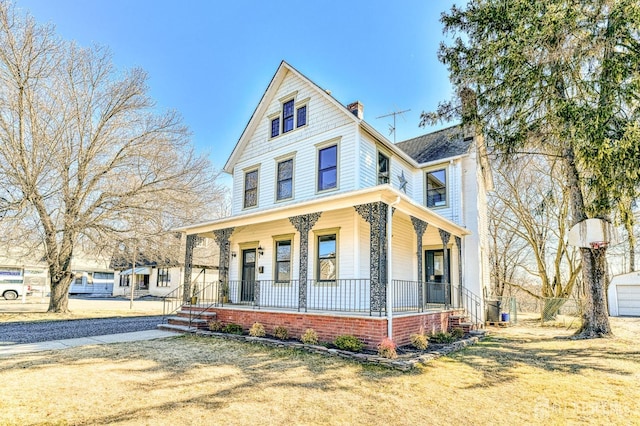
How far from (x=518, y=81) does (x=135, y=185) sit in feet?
48.5

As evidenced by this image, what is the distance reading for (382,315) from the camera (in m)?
8.45

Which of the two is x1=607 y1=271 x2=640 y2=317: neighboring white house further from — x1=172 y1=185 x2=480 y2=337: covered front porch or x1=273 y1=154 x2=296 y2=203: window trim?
x1=273 y1=154 x2=296 y2=203: window trim

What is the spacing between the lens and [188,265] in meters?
12.9

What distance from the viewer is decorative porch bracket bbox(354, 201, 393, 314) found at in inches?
337

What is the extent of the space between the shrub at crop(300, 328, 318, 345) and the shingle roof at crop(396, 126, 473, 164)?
25.9 ft

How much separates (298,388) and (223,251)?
754cm

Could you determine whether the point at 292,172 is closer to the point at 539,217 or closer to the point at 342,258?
the point at 342,258

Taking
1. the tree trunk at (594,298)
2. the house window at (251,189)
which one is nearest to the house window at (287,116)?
the house window at (251,189)

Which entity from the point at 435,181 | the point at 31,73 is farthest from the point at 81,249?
the point at 435,181

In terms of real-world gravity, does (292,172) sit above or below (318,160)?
below

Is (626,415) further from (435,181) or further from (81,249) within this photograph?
(81,249)

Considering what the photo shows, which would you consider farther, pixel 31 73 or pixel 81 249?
pixel 81 249

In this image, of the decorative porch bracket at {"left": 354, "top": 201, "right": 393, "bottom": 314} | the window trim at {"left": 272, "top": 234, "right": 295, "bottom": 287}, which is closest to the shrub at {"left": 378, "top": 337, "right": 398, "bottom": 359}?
the decorative porch bracket at {"left": 354, "top": 201, "right": 393, "bottom": 314}

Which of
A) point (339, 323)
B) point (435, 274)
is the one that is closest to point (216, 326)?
point (339, 323)
